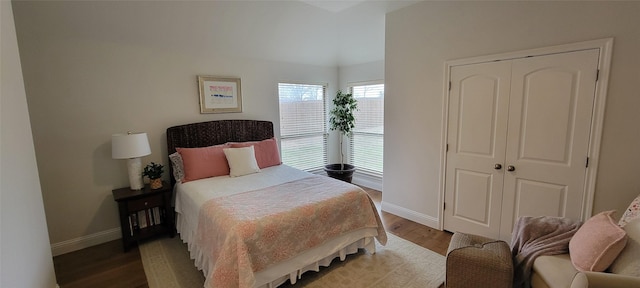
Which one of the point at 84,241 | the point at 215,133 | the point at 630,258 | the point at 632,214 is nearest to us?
the point at 630,258

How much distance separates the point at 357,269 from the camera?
2.43 m

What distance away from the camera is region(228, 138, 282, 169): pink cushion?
3512 millimetres

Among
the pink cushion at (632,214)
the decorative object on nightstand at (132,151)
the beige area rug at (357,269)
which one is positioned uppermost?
the decorative object on nightstand at (132,151)

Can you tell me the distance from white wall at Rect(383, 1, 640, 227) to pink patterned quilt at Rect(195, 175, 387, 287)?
40.9 inches

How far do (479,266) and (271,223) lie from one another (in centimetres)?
144

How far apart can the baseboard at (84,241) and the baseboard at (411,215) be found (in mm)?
3259

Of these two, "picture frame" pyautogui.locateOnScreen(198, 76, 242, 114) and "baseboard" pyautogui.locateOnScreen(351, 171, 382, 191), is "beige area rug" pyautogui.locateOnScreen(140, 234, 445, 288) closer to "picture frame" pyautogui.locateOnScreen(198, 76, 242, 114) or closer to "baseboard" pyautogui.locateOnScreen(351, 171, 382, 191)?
"picture frame" pyautogui.locateOnScreen(198, 76, 242, 114)

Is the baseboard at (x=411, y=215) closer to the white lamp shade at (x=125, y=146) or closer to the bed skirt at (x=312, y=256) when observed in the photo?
the bed skirt at (x=312, y=256)

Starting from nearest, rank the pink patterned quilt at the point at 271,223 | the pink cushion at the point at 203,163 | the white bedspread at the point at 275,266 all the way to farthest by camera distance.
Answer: the pink patterned quilt at the point at 271,223 < the white bedspread at the point at 275,266 < the pink cushion at the point at 203,163

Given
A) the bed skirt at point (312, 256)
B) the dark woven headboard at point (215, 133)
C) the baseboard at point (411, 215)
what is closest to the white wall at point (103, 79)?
the dark woven headboard at point (215, 133)

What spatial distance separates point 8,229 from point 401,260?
107 inches

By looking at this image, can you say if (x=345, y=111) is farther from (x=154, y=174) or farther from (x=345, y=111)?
(x=154, y=174)

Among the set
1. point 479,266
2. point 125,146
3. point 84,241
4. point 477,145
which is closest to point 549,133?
point 477,145

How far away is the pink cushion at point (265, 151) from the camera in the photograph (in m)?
3.51
